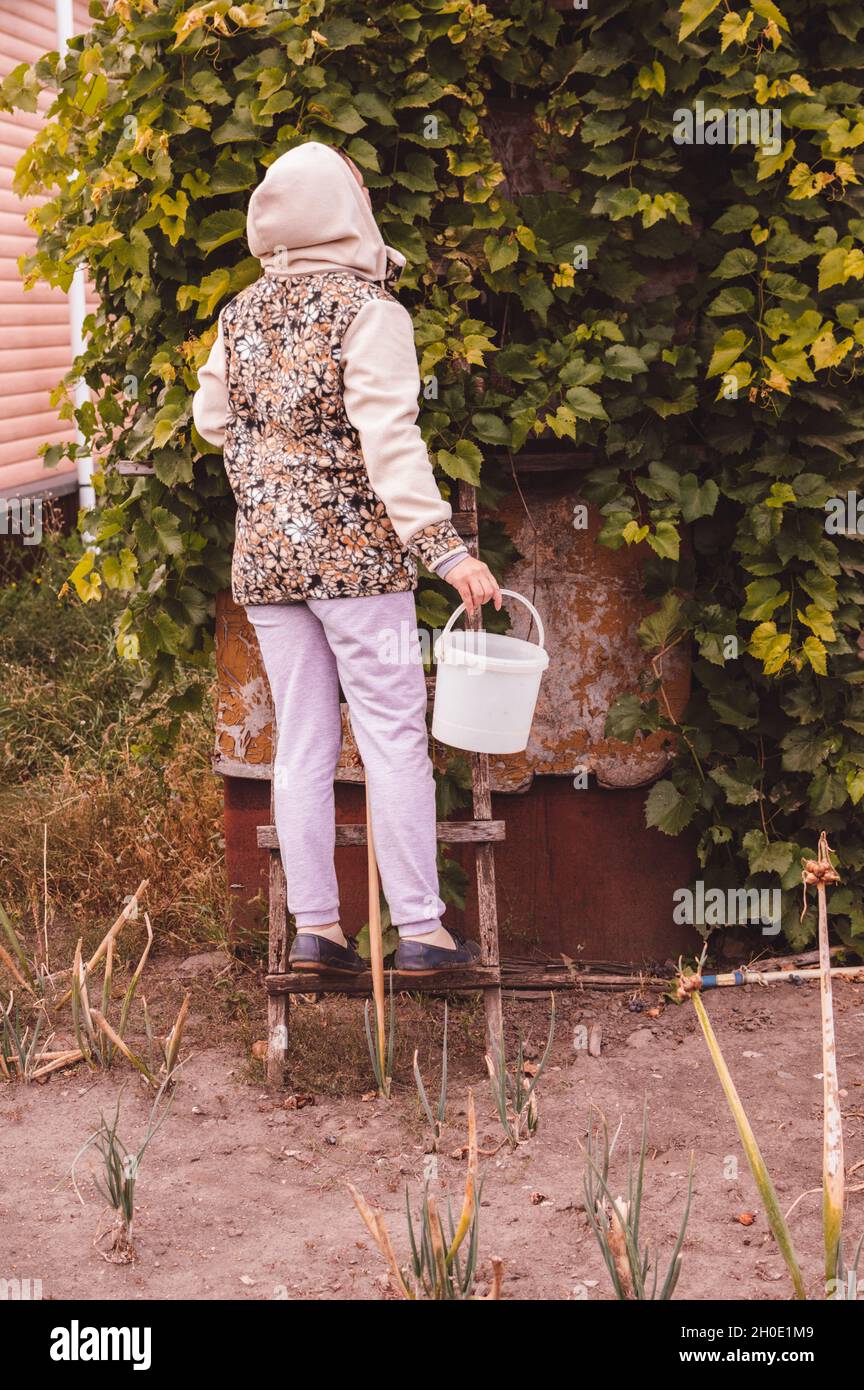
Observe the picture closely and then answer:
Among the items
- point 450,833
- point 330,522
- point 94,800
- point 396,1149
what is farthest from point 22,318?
point 396,1149

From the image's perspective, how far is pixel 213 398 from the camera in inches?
136

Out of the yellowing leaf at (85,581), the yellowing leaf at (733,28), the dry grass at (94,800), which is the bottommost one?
the dry grass at (94,800)

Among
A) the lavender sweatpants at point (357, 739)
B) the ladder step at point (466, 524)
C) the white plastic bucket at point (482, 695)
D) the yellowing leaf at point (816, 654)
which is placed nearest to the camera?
the white plastic bucket at point (482, 695)

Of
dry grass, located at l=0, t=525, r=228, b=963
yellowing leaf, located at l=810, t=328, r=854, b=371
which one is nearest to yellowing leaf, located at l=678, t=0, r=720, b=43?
yellowing leaf, located at l=810, t=328, r=854, b=371

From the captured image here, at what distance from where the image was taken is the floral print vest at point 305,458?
3223mm

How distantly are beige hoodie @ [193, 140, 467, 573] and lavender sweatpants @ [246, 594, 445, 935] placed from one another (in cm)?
27

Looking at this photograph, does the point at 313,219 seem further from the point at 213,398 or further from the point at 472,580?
the point at 472,580

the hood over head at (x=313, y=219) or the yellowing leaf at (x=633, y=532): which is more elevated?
the hood over head at (x=313, y=219)

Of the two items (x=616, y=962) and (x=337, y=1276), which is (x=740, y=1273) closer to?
(x=337, y=1276)

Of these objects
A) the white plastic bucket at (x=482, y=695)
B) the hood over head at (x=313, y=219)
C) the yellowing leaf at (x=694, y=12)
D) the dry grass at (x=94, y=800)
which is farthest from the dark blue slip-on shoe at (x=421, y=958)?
the yellowing leaf at (x=694, y=12)

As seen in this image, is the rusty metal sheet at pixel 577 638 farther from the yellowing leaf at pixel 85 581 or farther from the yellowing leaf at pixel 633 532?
the yellowing leaf at pixel 85 581

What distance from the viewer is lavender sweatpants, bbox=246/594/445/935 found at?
3.35m

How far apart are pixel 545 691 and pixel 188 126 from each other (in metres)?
1.78

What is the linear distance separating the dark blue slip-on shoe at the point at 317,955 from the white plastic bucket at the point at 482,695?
602 mm
